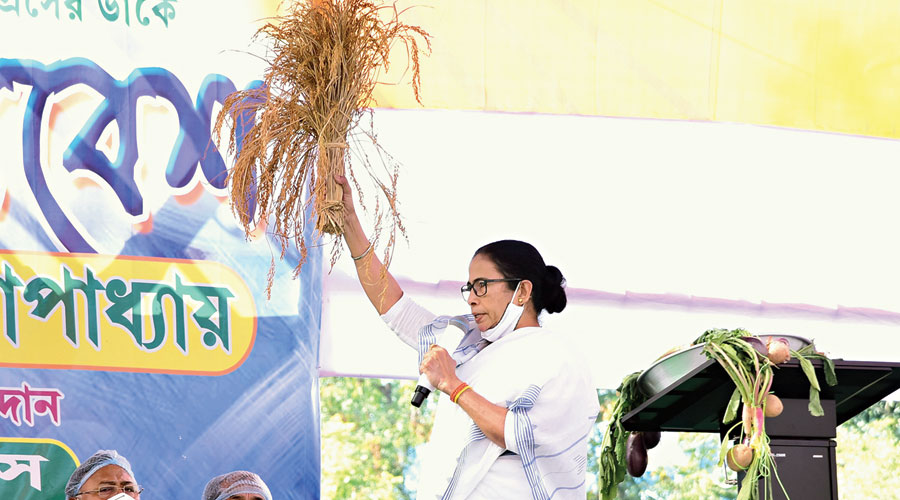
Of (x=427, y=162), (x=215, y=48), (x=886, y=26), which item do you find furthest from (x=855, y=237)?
(x=215, y=48)

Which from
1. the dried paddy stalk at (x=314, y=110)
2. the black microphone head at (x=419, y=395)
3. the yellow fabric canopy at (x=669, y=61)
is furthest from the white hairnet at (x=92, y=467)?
the yellow fabric canopy at (x=669, y=61)

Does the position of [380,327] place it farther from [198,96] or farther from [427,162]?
[198,96]

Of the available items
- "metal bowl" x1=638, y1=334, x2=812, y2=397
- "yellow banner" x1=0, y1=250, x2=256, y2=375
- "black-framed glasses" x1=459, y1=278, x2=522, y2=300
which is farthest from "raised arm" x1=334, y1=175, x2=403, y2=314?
"metal bowl" x1=638, y1=334, x2=812, y2=397

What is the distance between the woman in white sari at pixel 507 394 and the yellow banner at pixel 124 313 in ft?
2.77

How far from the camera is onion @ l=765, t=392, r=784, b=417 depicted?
7.32 feet

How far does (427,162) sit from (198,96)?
0.80m

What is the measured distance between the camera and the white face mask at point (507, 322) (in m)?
2.64

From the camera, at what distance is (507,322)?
265cm

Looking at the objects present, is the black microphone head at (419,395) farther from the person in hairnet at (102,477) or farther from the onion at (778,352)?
the person in hairnet at (102,477)

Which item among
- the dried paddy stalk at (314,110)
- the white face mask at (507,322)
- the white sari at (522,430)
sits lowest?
the white sari at (522,430)

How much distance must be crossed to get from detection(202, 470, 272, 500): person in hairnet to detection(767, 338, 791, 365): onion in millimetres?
1704

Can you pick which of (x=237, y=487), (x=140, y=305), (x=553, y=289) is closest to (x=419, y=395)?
(x=553, y=289)

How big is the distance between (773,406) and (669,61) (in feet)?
5.90

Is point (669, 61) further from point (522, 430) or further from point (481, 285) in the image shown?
point (522, 430)
